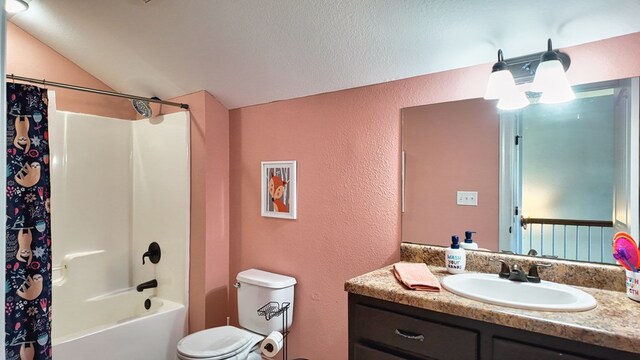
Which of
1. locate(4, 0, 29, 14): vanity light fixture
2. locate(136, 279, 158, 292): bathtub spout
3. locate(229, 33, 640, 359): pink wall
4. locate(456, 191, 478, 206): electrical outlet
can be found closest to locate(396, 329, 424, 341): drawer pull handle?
locate(229, 33, 640, 359): pink wall

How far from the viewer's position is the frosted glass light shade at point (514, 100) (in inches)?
57.5

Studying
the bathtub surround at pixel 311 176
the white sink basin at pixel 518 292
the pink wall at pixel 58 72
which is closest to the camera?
the white sink basin at pixel 518 292

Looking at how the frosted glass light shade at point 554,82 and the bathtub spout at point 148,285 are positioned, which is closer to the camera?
the frosted glass light shade at point 554,82

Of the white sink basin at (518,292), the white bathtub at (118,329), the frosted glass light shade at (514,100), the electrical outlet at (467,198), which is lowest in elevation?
the white bathtub at (118,329)

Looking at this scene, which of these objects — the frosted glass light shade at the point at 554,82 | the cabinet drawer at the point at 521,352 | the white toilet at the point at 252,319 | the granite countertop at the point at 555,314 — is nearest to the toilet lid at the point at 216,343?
the white toilet at the point at 252,319

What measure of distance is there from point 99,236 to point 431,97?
2.66 m

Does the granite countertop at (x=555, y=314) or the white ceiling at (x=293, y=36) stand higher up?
the white ceiling at (x=293, y=36)

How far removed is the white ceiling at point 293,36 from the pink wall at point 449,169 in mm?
243

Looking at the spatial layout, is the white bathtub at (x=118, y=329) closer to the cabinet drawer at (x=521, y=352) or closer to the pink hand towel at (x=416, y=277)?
the pink hand towel at (x=416, y=277)

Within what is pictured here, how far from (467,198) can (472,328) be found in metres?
0.74

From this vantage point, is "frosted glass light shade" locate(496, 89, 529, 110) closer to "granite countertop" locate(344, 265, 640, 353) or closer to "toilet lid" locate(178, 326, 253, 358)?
"granite countertop" locate(344, 265, 640, 353)

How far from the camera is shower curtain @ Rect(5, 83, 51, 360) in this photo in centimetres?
161

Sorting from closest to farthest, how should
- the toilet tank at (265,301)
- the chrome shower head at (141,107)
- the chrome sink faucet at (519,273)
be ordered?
the chrome sink faucet at (519,273) → the toilet tank at (265,301) → the chrome shower head at (141,107)

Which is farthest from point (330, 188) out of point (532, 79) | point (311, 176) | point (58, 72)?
point (58, 72)
